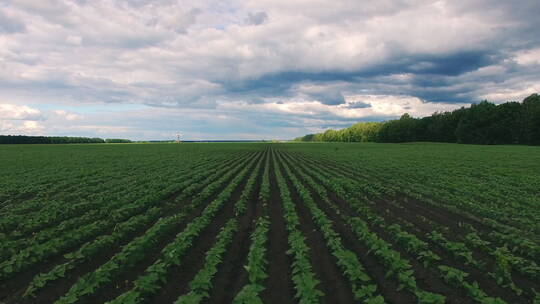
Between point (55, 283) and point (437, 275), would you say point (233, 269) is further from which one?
point (437, 275)

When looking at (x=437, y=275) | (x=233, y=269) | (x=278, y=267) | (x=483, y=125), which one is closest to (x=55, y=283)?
(x=233, y=269)

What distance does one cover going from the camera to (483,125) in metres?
90.5

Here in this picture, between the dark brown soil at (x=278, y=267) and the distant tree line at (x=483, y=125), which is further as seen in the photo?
the distant tree line at (x=483, y=125)

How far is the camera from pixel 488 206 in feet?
44.0

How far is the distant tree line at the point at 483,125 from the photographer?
7794cm

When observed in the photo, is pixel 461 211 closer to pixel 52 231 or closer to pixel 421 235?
pixel 421 235

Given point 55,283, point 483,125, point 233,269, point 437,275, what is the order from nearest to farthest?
point 55,283 → point 437,275 → point 233,269 → point 483,125

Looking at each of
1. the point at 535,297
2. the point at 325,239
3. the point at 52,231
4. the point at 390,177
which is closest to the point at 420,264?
the point at 535,297

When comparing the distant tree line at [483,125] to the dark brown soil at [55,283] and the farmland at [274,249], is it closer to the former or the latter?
the farmland at [274,249]

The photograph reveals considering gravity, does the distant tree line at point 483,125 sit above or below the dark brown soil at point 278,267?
above

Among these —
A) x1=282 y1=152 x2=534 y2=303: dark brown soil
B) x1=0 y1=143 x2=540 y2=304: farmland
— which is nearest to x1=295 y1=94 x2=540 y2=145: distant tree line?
x1=0 y1=143 x2=540 y2=304: farmland

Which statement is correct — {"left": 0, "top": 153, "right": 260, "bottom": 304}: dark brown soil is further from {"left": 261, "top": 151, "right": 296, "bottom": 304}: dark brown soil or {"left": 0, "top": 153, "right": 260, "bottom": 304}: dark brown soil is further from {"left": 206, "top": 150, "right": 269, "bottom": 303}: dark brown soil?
{"left": 261, "top": 151, "right": 296, "bottom": 304}: dark brown soil

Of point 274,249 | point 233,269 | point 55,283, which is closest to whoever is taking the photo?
point 55,283

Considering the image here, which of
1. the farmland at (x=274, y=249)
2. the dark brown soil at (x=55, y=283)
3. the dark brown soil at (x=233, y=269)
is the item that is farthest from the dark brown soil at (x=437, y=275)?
the dark brown soil at (x=55, y=283)
